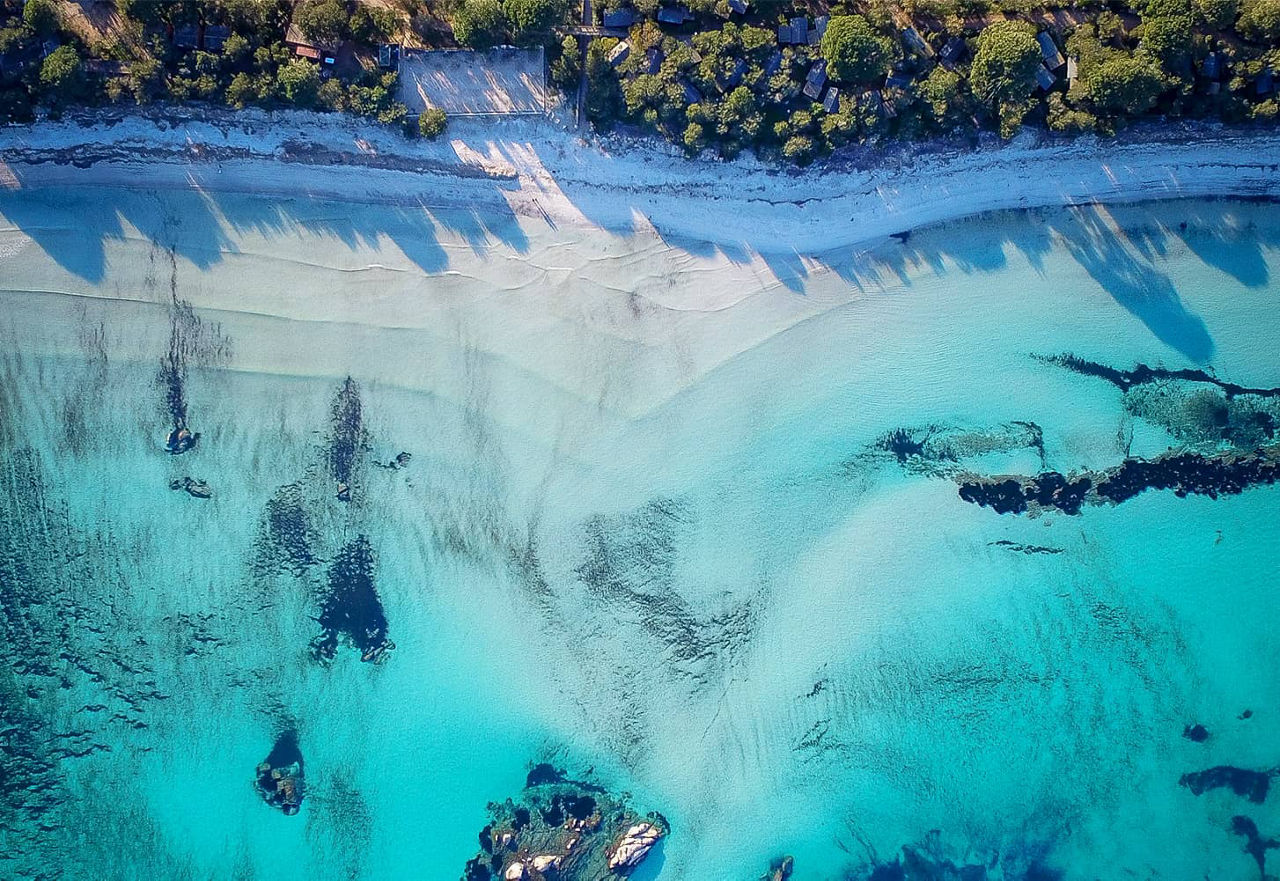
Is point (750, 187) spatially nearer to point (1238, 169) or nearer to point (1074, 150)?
point (1074, 150)

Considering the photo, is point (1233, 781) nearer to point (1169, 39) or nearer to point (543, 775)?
point (543, 775)

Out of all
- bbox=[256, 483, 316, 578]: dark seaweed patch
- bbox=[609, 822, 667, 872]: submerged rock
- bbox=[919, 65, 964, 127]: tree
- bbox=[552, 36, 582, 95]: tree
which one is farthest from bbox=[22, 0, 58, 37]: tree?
bbox=[609, 822, 667, 872]: submerged rock

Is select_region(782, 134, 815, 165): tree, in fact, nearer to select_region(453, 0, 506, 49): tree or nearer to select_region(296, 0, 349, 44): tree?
select_region(453, 0, 506, 49): tree

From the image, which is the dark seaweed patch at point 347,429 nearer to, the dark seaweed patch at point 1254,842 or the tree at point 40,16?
the tree at point 40,16

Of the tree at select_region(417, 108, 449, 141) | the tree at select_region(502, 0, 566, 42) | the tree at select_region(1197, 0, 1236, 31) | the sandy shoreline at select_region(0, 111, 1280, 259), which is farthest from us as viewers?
the sandy shoreline at select_region(0, 111, 1280, 259)

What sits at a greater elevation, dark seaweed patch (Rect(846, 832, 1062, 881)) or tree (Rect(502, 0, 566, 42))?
tree (Rect(502, 0, 566, 42))

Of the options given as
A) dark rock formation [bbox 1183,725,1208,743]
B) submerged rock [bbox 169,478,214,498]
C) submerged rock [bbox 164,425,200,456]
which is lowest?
dark rock formation [bbox 1183,725,1208,743]

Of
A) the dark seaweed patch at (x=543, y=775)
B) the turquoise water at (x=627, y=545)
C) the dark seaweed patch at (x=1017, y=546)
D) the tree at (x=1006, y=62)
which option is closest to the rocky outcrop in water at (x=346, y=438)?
the turquoise water at (x=627, y=545)

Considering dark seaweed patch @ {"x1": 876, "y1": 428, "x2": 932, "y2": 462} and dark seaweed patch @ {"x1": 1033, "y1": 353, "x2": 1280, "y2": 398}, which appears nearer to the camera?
dark seaweed patch @ {"x1": 1033, "y1": 353, "x2": 1280, "y2": 398}

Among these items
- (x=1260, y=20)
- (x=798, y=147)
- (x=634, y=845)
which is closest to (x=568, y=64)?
(x=798, y=147)
